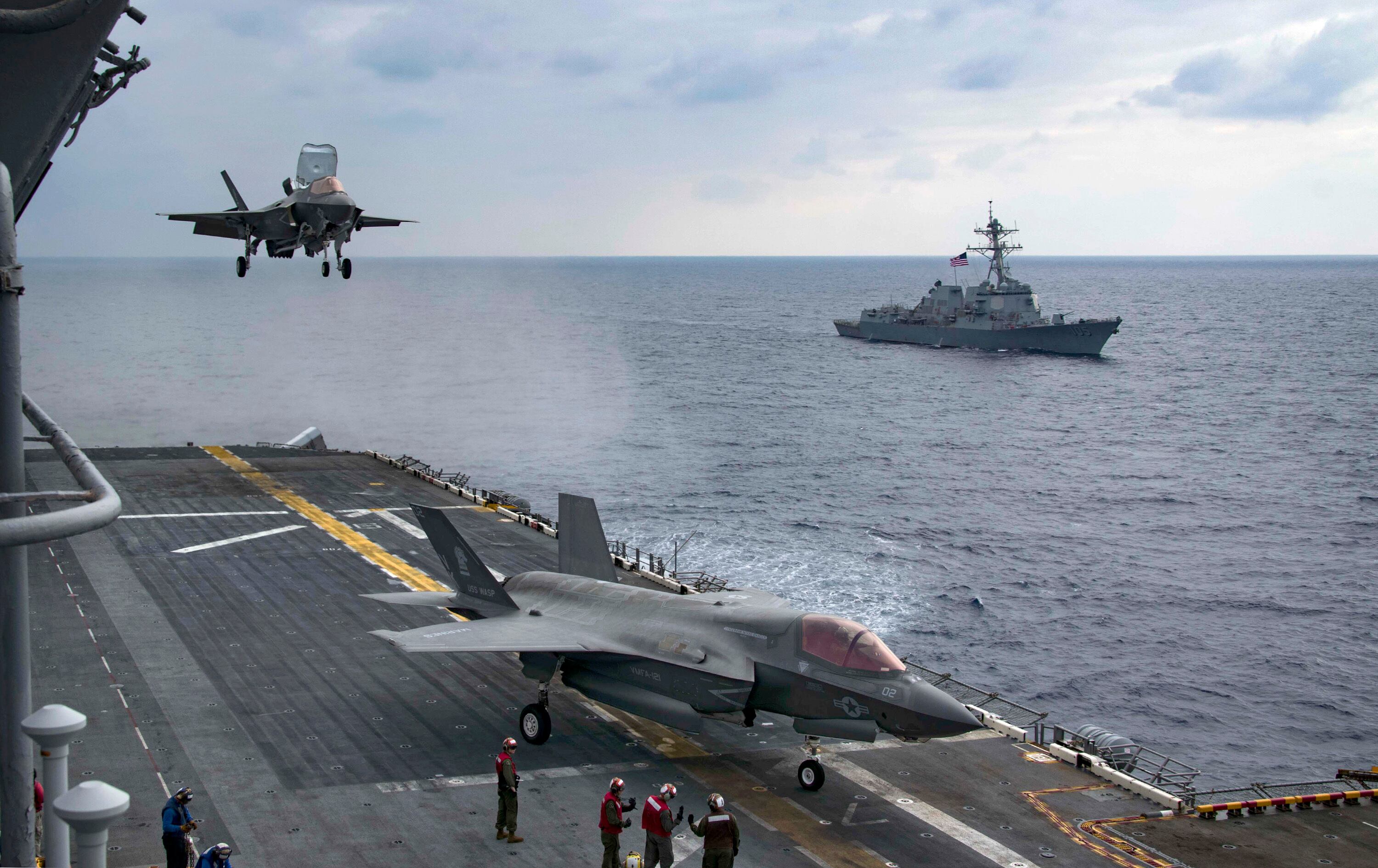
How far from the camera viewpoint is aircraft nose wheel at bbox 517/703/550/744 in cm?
2220

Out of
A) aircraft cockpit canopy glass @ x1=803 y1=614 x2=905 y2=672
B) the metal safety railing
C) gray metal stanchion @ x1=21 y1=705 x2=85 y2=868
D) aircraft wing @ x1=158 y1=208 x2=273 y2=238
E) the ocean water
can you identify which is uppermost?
aircraft wing @ x1=158 y1=208 x2=273 y2=238

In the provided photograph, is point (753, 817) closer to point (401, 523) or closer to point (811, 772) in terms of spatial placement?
point (811, 772)

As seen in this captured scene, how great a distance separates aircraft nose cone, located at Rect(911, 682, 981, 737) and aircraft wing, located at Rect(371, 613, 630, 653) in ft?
19.0

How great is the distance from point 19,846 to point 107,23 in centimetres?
907

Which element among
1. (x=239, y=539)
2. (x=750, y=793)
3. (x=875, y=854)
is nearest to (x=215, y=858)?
(x=750, y=793)

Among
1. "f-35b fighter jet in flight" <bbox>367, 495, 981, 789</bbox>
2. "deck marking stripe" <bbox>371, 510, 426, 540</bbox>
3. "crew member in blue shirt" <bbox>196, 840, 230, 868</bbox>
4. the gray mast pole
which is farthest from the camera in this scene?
"deck marking stripe" <bbox>371, 510, 426, 540</bbox>

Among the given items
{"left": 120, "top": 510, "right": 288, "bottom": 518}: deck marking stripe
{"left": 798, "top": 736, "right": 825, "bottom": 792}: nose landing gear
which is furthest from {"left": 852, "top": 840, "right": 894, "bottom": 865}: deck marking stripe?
Result: {"left": 120, "top": 510, "right": 288, "bottom": 518}: deck marking stripe

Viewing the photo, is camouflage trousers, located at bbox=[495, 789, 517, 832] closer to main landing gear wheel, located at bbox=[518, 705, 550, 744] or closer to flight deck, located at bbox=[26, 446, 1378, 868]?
flight deck, located at bbox=[26, 446, 1378, 868]

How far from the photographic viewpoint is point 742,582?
158 feet

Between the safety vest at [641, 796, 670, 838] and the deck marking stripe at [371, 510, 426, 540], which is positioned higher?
the safety vest at [641, 796, 670, 838]

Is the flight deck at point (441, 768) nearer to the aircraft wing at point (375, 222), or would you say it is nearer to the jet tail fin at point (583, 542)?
the jet tail fin at point (583, 542)

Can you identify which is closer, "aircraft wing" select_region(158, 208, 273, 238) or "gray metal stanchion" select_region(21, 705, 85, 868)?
"gray metal stanchion" select_region(21, 705, 85, 868)

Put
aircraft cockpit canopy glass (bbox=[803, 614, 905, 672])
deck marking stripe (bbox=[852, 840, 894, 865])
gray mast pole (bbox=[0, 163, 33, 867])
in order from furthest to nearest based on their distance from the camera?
1. aircraft cockpit canopy glass (bbox=[803, 614, 905, 672])
2. deck marking stripe (bbox=[852, 840, 894, 865])
3. gray mast pole (bbox=[0, 163, 33, 867])

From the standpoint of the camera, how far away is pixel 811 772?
20281 millimetres
